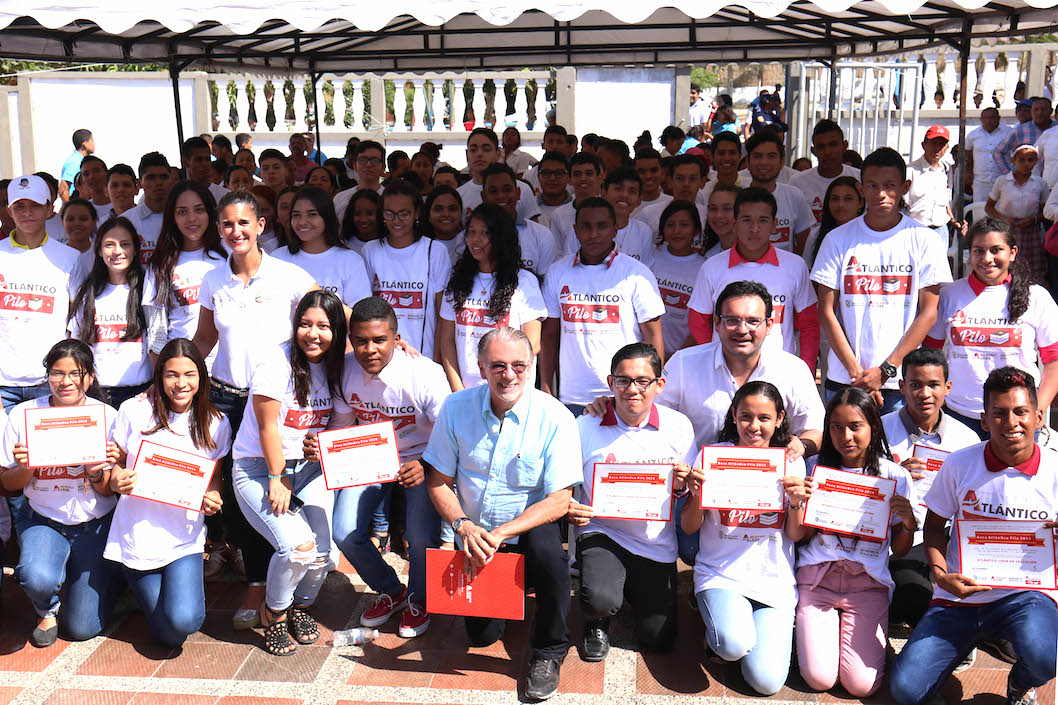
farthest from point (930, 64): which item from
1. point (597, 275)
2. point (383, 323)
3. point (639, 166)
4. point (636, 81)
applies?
point (383, 323)

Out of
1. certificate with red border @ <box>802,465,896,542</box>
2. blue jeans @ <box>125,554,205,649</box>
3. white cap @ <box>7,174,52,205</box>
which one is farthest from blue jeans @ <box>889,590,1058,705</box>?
white cap @ <box>7,174,52,205</box>

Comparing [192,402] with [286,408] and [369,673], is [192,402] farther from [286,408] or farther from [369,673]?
[369,673]

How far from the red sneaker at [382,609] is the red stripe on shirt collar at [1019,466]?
246cm

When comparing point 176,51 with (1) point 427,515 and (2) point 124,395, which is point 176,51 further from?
(1) point 427,515

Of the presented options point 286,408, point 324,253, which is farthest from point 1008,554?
point 324,253

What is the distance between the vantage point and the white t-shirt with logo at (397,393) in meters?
4.34

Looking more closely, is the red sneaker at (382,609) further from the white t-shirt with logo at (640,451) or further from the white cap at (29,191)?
the white cap at (29,191)

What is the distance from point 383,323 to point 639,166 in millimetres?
2974

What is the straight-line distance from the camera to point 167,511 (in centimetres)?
422

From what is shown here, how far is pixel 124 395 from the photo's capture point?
15.9ft

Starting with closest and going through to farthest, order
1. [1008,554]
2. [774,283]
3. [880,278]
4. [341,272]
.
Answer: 1. [1008,554]
2. [880,278]
3. [774,283]
4. [341,272]

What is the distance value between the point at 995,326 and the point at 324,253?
320 centimetres

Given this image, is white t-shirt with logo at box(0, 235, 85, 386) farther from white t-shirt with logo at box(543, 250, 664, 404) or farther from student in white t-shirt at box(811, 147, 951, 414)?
student in white t-shirt at box(811, 147, 951, 414)

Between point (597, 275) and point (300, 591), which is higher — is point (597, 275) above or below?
above
